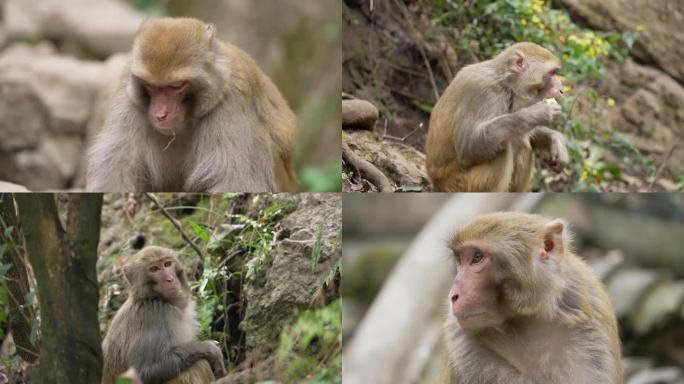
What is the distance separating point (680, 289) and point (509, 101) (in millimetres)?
2790

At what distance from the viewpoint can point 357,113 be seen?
14.9ft

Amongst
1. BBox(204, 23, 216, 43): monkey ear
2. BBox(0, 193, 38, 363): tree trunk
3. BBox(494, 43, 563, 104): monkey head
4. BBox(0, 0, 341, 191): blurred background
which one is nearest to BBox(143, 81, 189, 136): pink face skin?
BBox(204, 23, 216, 43): monkey ear

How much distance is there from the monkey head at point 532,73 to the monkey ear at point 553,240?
985mm

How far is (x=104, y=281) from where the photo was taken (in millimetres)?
3904

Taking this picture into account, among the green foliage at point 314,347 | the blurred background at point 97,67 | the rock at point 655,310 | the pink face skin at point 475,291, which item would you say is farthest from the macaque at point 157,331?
the rock at point 655,310

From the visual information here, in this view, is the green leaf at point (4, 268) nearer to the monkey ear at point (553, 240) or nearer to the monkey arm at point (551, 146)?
the monkey ear at point (553, 240)

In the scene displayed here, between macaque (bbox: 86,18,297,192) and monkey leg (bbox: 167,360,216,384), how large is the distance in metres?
0.76

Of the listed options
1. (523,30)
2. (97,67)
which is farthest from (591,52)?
(97,67)

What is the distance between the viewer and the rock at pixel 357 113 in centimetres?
454

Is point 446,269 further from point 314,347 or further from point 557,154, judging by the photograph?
point 314,347

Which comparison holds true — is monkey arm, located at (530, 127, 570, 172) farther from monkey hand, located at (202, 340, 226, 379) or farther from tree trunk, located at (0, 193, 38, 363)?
tree trunk, located at (0, 193, 38, 363)

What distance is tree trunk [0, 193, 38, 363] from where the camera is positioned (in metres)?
3.92

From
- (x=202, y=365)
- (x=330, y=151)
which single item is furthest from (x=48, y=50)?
(x=202, y=365)

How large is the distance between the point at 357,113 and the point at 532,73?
0.84 m
